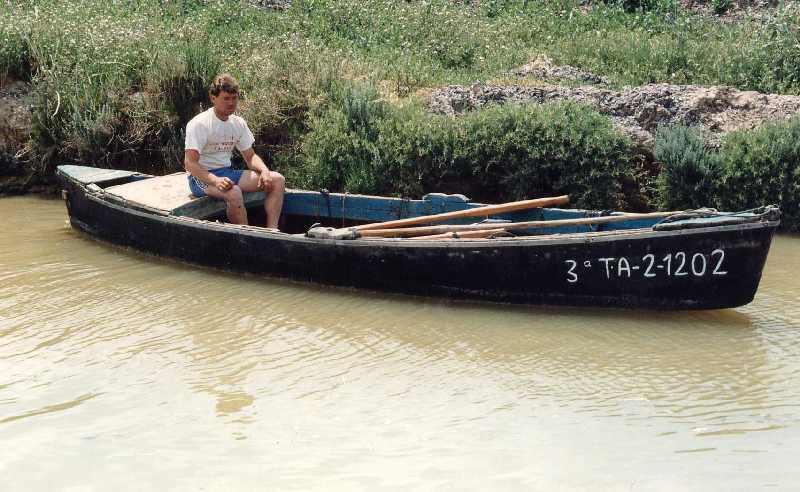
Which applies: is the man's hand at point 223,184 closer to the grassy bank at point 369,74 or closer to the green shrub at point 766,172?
the grassy bank at point 369,74

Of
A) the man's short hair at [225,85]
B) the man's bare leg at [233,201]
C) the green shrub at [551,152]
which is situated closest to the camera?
the man's short hair at [225,85]

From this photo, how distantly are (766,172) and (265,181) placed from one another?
4972 millimetres

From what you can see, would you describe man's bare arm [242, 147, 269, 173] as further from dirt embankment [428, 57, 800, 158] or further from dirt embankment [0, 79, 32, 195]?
dirt embankment [0, 79, 32, 195]

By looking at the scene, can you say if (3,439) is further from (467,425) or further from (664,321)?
(664,321)

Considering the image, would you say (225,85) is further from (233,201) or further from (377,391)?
(377,391)

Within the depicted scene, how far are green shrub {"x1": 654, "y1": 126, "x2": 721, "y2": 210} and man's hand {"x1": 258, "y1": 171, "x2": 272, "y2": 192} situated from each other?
4013 mm

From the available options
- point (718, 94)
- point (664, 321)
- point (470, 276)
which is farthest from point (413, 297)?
point (718, 94)

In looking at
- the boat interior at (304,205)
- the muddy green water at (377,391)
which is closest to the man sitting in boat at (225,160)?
the boat interior at (304,205)

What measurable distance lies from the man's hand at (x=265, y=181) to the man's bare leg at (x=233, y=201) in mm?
217

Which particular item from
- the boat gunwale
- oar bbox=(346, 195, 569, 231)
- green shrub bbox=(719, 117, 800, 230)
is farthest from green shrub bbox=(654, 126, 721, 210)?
the boat gunwale

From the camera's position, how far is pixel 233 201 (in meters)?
9.35

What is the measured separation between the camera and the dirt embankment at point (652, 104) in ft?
36.5

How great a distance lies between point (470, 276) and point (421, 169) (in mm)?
3240

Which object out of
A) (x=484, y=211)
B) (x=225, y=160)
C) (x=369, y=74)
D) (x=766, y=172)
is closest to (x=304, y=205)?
(x=225, y=160)
